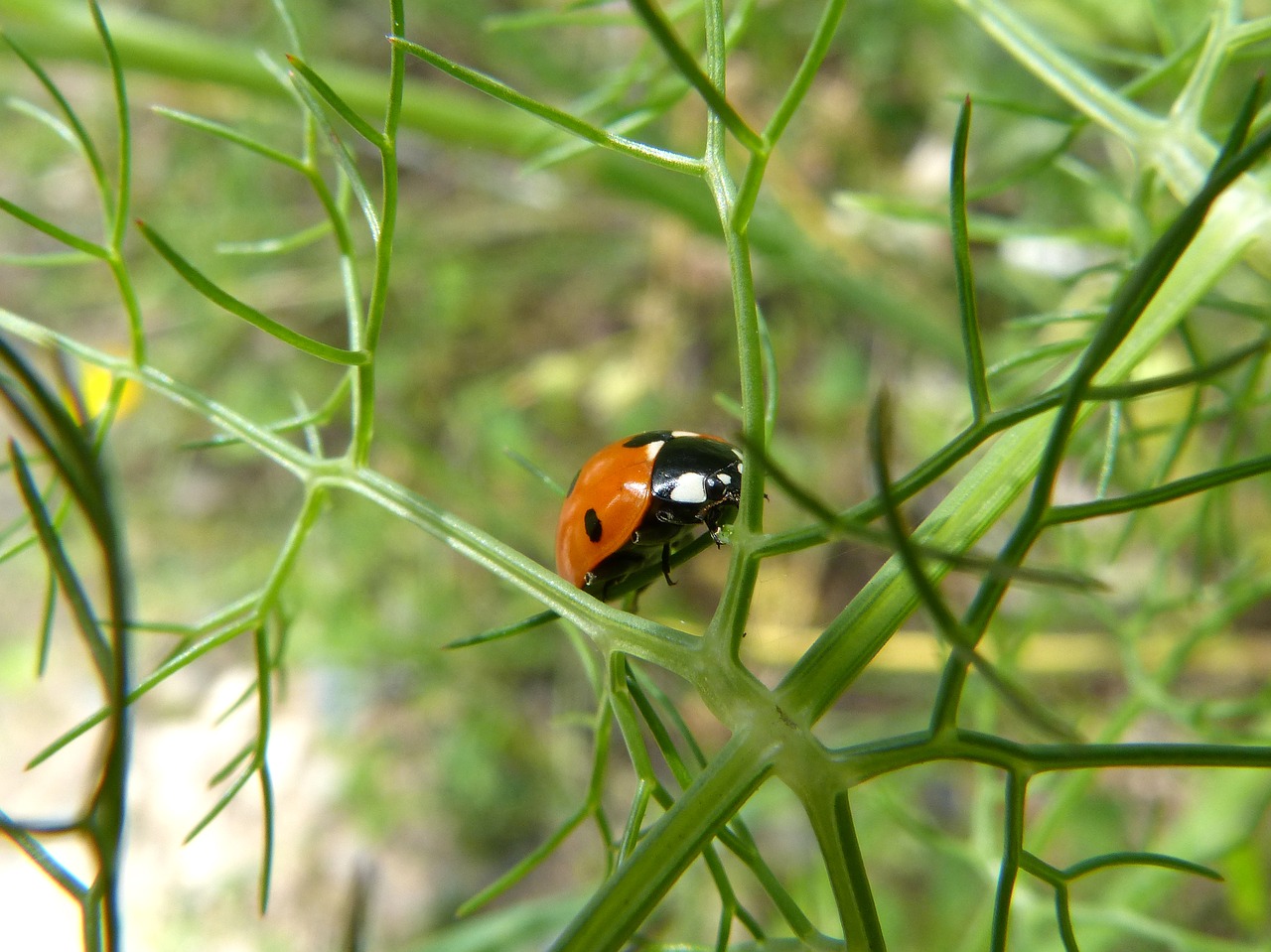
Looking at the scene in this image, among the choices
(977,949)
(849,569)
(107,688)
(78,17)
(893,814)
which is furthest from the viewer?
(849,569)

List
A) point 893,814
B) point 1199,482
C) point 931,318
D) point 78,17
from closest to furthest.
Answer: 1. point 1199,482
2. point 893,814
3. point 78,17
4. point 931,318

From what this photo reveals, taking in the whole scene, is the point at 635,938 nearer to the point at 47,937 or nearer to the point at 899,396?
the point at 899,396

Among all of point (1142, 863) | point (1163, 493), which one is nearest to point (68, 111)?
point (1163, 493)

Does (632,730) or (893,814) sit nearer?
(632,730)

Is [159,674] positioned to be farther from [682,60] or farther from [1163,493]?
[1163,493]

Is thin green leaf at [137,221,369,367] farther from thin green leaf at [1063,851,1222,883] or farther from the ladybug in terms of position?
thin green leaf at [1063,851,1222,883]

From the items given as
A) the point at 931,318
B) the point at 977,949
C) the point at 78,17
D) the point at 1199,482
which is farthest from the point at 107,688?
the point at 931,318

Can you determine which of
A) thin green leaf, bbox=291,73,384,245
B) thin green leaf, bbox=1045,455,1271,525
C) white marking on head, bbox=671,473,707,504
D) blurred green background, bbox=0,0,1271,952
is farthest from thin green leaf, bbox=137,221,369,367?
blurred green background, bbox=0,0,1271,952
